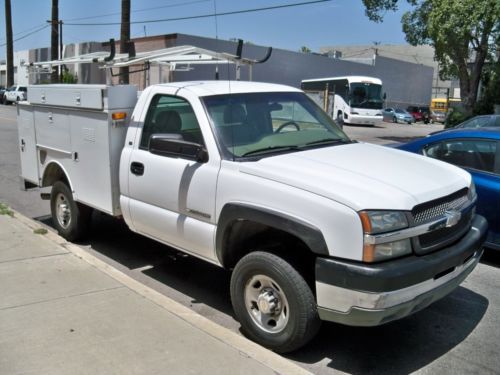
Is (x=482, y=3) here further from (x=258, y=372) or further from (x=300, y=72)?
(x=300, y=72)

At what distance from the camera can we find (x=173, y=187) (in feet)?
15.2

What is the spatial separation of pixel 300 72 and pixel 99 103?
138 ft

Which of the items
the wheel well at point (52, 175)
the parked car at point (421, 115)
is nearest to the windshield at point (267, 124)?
the wheel well at point (52, 175)

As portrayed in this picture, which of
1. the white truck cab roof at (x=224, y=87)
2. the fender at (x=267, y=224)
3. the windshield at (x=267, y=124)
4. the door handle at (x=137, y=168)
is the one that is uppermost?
the white truck cab roof at (x=224, y=87)

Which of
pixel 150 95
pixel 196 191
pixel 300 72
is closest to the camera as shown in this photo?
pixel 196 191

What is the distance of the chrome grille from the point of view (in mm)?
3566

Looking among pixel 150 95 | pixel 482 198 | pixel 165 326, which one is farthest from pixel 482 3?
pixel 165 326

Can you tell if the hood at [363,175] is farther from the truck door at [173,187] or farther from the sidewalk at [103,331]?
the sidewalk at [103,331]

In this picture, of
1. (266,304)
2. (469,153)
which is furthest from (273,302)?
(469,153)

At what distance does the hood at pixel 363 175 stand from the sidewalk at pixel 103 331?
121cm

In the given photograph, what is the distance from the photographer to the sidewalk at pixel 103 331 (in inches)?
138

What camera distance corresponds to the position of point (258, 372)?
3.45 m

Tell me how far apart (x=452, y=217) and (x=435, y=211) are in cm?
17

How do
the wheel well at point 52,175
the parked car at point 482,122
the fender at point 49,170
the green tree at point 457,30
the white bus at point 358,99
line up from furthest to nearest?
the white bus at point 358,99
the green tree at point 457,30
the parked car at point 482,122
the wheel well at point 52,175
the fender at point 49,170
